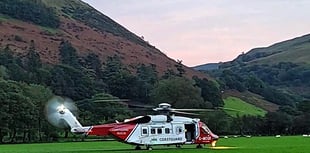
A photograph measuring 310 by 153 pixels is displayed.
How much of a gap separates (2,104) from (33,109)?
6076 millimetres

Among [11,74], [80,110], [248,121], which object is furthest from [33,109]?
[11,74]

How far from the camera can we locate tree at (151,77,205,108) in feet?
537

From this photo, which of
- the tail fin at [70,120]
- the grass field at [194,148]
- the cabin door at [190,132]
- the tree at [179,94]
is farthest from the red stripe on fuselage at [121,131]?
the tree at [179,94]

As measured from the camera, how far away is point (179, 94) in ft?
544

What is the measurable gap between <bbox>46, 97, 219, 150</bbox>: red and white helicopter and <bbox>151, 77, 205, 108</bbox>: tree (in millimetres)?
94286

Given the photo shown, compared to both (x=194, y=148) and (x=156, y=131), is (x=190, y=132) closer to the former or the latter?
(x=194, y=148)

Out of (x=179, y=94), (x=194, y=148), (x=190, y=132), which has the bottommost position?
(x=194, y=148)

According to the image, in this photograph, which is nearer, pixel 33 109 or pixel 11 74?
pixel 33 109

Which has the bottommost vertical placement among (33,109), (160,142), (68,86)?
(160,142)

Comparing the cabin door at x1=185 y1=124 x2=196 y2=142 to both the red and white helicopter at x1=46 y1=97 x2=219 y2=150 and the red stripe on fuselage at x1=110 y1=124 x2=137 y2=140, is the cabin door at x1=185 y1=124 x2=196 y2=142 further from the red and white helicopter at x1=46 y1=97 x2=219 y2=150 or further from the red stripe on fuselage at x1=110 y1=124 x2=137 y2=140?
the red stripe on fuselage at x1=110 y1=124 x2=137 y2=140

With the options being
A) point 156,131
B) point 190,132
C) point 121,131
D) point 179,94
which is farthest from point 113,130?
point 179,94

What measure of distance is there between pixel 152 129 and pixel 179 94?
100499 mm

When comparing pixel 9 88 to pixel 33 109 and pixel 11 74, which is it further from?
pixel 11 74

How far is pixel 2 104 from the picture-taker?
395 feet
